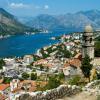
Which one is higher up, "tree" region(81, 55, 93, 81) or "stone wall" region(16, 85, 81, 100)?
"stone wall" region(16, 85, 81, 100)

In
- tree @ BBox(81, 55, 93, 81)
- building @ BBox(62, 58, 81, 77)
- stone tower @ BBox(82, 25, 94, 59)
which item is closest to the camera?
tree @ BBox(81, 55, 93, 81)

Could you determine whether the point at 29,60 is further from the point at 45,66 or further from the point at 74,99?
the point at 74,99

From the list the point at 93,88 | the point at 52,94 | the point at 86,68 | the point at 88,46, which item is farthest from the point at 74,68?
the point at 52,94

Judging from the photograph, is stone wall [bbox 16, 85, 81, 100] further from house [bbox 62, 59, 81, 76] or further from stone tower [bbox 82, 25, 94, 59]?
house [bbox 62, 59, 81, 76]

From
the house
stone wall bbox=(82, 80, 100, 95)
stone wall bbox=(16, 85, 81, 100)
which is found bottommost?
the house

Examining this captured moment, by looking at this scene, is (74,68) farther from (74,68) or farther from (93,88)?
(93,88)

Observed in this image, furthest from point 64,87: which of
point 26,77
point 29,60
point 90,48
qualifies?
point 29,60

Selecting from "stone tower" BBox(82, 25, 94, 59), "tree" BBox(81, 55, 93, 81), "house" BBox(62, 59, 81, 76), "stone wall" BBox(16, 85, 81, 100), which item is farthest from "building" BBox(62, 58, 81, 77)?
"stone wall" BBox(16, 85, 81, 100)

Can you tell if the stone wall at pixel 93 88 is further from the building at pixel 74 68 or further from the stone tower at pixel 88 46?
the building at pixel 74 68

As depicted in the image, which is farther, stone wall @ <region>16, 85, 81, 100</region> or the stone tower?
the stone tower

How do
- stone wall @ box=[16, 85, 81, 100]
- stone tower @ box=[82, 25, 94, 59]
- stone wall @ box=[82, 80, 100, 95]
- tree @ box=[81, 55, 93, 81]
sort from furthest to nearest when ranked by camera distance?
stone tower @ box=[82, 25, 94, 59], tree @ box=[81, 55, 93, 81], stone wall @ box=[82, 80, 100, 95], stone wall @ box=[16, 85, 81, 100]
